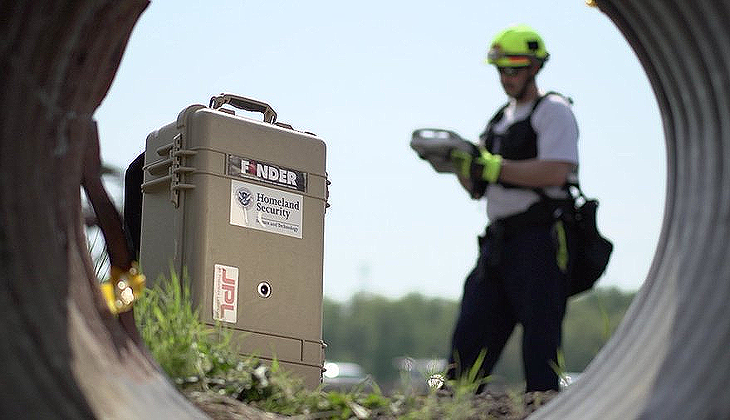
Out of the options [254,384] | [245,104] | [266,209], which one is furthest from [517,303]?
[245,104]

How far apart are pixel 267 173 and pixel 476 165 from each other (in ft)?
5.55

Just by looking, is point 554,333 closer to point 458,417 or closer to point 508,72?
point 458,417

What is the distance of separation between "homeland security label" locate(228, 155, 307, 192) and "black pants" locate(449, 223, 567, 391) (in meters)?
1.49

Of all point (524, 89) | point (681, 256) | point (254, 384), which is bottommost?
point (254, 384)

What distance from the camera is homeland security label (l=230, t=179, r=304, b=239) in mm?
6523

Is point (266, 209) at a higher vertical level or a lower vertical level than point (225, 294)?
higher

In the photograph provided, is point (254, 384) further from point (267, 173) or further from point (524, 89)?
point (524, 89)

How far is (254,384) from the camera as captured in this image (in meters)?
5.63

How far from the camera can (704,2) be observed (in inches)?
157

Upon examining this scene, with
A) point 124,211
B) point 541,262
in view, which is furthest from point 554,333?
point 124,211

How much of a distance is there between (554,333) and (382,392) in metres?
0.89

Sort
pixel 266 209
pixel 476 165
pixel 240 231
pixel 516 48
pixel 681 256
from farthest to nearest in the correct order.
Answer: pixel 266 209
pixel 240 231
pixel 516 48
pixel 476 165
pixel 681 256

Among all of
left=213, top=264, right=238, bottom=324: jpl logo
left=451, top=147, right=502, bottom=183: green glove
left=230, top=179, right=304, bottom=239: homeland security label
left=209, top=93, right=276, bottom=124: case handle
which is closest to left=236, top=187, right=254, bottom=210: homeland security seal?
left=230, top=179, right=304, bottom=239: homeland security label

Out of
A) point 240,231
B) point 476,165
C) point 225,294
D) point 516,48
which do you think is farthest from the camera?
point 240,231
